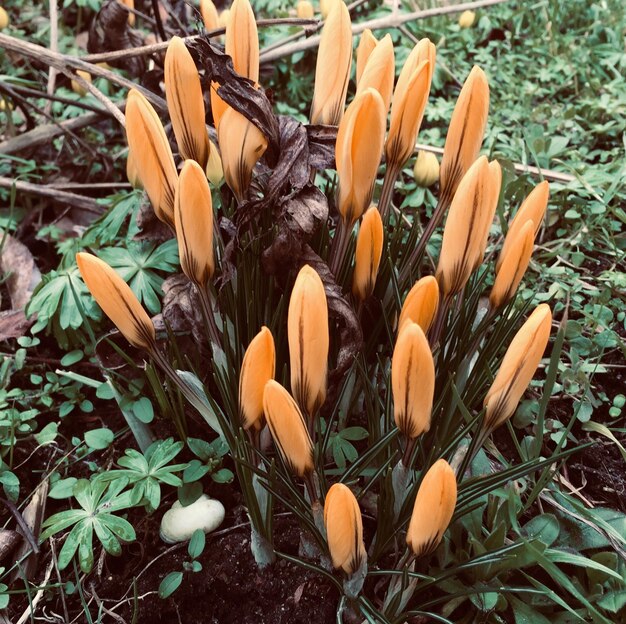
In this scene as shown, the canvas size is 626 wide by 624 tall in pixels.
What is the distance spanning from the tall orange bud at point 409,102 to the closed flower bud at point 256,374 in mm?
410

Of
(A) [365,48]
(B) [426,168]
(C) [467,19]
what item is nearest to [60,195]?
(B) [426,168]

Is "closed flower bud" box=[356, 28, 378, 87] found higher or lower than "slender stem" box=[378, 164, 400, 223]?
higher

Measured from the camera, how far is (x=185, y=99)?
961 millimetres

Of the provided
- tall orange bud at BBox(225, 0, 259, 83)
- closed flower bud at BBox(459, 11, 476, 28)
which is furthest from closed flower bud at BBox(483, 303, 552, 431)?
closed flower bud at BBox(459, 11, 476, 28)

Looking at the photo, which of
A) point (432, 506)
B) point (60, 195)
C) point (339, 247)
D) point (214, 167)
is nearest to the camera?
point (432, 506)

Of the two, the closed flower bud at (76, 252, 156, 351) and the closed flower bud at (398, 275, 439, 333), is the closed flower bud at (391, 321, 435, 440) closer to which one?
the closed flower bud at (398, 275, 439, 333)

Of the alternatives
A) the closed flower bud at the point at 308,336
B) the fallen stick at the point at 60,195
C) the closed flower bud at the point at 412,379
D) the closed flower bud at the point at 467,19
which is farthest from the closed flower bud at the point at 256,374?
the closed flower bud at the point at 467,19

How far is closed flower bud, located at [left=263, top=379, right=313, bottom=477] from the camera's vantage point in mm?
764

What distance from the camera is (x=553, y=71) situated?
2590 mm

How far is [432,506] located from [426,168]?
1.23 metres

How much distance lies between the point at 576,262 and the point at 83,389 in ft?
4.05

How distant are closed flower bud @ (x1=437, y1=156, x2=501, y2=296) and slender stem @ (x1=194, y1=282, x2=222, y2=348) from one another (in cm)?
36

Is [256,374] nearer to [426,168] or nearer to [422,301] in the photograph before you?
[422,301]

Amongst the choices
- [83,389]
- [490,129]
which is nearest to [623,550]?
[83,389]
